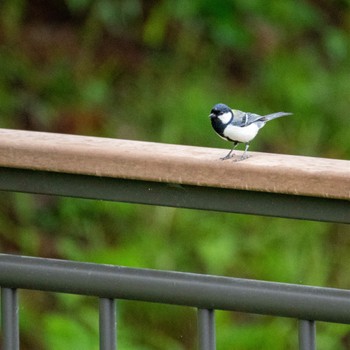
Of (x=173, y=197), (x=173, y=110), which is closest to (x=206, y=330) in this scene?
(x=173, y=197)

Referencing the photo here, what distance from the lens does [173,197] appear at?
1.35 meters

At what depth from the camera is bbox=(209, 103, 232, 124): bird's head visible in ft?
5.94

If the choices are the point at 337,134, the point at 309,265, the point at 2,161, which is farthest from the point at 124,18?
the point at 2,161

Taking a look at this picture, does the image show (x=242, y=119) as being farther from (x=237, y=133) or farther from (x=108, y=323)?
(x=108, y=323)

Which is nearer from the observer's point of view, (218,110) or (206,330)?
(206,330)

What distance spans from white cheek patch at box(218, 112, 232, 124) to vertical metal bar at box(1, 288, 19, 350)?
0.55 meters

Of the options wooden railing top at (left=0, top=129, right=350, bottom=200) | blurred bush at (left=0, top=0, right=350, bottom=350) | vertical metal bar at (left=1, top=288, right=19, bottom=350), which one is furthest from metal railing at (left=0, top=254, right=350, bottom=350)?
blurred bush at (left=0, top=0, right=350, bottom=350)

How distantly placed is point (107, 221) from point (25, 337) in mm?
534

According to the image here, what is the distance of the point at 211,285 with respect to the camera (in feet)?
4.25

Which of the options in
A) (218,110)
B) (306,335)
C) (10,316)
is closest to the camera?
(306,335)

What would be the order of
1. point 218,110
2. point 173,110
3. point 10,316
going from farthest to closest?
point 173,110, point 218,110, point 10,316

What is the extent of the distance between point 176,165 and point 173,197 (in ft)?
0.12

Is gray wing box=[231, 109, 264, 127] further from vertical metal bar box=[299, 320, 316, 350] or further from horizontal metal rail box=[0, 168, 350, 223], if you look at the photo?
vertical metal bar box=[299, 320, 316, 350]

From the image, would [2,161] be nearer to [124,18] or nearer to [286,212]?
[286,212]
